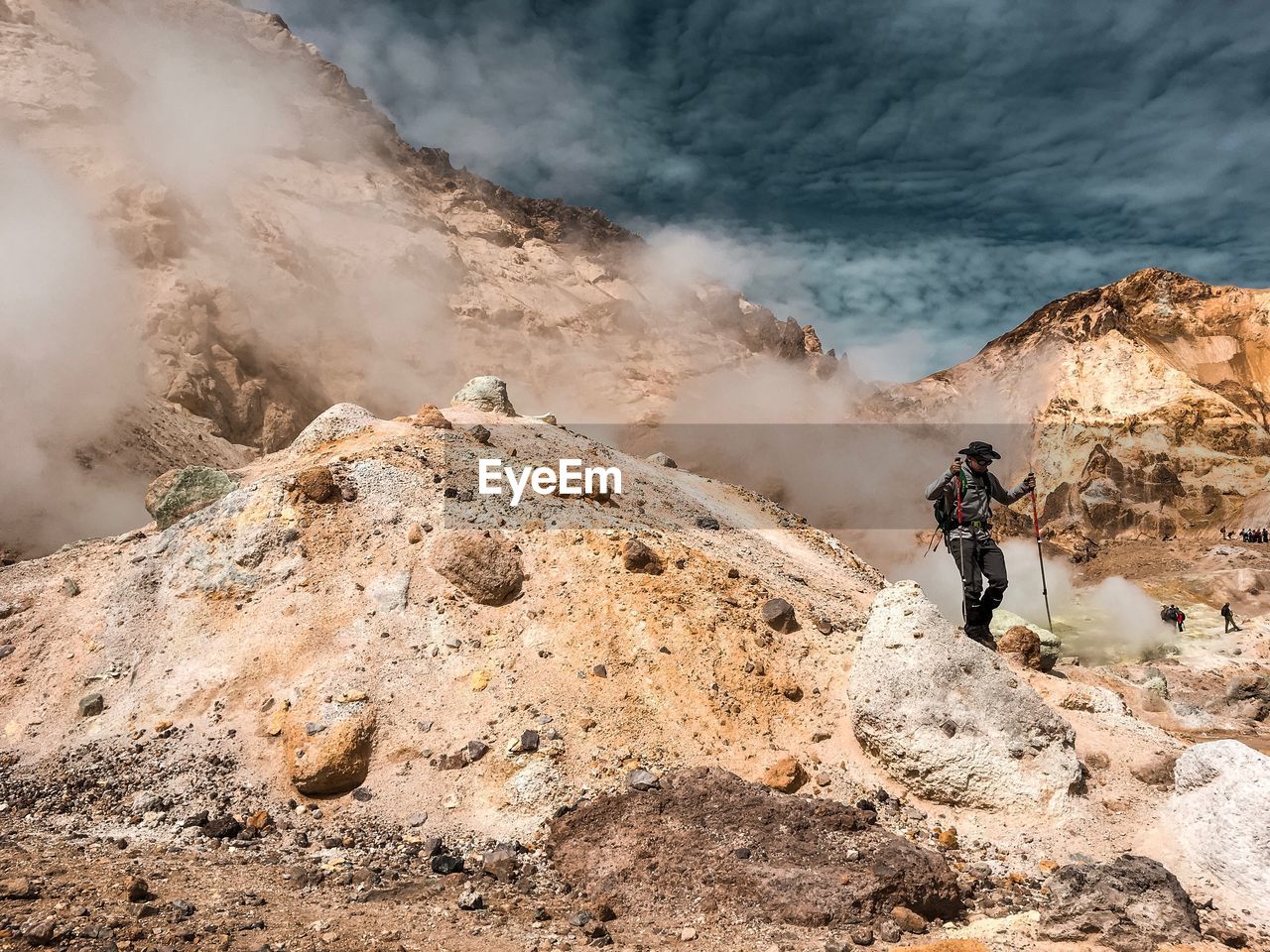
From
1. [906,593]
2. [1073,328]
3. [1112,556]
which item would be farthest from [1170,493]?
[906,593]

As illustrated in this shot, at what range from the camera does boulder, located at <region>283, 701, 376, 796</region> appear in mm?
5719

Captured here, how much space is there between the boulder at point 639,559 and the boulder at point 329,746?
2.85 m

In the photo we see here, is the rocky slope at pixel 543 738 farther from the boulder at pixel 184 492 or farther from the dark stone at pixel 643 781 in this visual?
the boulder at pixel 184 492

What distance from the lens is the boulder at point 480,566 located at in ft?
24.1

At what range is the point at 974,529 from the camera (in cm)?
727

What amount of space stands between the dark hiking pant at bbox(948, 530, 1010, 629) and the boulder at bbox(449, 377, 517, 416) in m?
8.76

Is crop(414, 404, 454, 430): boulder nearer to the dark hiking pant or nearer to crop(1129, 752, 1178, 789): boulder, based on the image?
the dark hiking pant

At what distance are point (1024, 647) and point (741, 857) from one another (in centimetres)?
531

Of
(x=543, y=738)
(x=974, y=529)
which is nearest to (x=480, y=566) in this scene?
(x=543, y=738)

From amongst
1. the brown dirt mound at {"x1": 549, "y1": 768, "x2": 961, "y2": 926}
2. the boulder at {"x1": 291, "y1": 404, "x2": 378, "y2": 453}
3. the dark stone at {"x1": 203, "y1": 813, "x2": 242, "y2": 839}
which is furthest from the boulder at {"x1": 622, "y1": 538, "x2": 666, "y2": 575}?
the boulder at {"x1": 291, "y1": 404, "x2": 378, "y2": 453}

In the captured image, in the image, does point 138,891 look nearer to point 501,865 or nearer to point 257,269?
point 501,865

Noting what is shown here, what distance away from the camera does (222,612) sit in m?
7.37

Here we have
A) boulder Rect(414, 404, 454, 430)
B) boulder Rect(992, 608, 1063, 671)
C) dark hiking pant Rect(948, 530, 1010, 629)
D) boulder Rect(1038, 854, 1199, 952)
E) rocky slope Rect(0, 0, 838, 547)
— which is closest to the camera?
boulder Rect(1038, 854, 1199, 952)

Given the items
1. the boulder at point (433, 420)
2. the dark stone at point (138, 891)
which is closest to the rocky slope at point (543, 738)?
the dark stone at point (138, 891)
